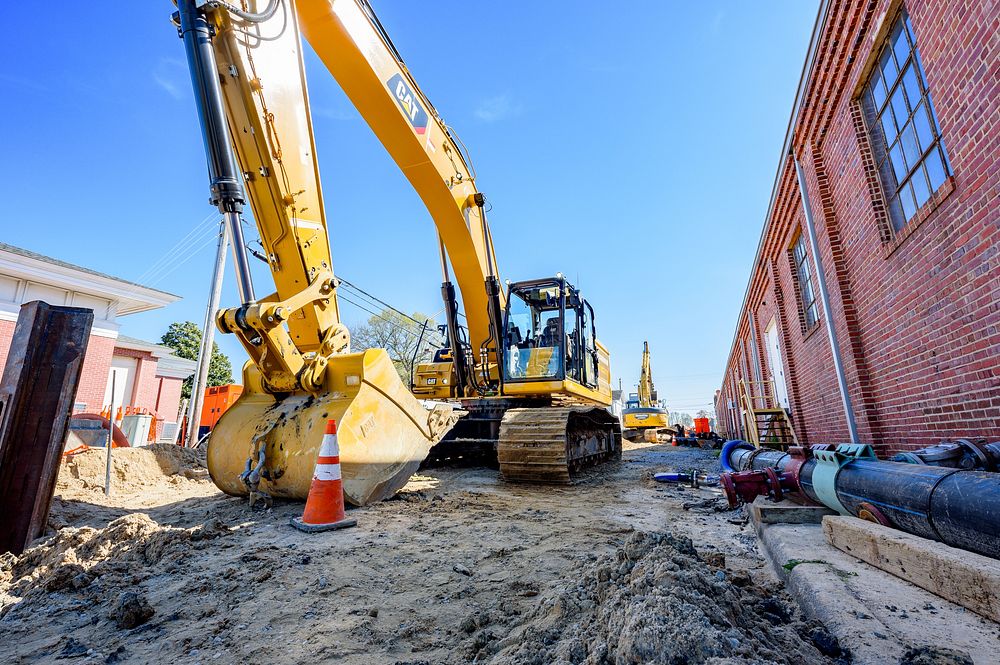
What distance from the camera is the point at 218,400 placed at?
19.4 meters

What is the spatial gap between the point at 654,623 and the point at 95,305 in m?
17.9

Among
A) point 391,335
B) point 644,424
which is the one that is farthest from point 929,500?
point 391,335

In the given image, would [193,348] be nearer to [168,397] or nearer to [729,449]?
[168,397]

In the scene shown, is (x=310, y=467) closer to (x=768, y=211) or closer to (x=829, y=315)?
(x=829, y=315)

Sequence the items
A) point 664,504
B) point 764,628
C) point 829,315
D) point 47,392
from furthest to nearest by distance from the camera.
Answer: point 829,315, point 664,504, point 47,392, point 764,628

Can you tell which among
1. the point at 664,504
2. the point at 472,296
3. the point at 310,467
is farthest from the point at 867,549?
the point at 472,296

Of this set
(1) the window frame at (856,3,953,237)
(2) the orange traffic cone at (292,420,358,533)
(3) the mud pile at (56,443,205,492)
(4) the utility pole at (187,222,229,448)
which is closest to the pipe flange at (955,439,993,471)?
(1) the window frame at (856,3,953,237)

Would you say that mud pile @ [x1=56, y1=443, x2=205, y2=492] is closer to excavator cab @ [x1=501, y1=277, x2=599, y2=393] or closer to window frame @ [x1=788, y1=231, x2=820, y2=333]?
excavator cab @ [x1=501, y1=277, x2=599, y2=393]

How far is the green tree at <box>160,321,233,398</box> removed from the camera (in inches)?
1379

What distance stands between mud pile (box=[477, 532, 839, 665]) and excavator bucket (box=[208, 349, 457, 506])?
2701mm

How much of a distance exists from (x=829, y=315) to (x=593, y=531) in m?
4.98

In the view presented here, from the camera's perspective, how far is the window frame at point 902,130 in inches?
168

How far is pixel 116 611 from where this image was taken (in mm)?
2312

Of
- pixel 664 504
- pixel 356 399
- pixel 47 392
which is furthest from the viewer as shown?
pixel 664 504
